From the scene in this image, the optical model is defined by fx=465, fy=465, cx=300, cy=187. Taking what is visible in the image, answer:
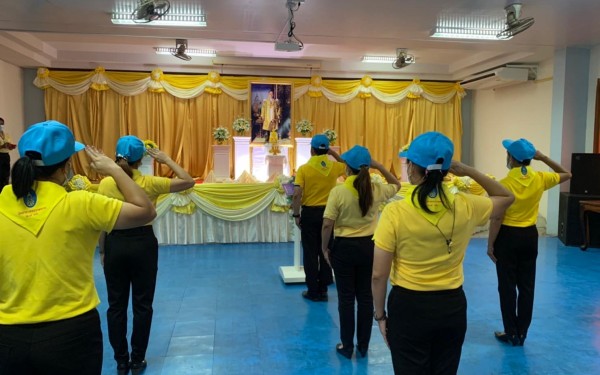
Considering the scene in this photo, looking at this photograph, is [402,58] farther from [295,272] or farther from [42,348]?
[42,348]

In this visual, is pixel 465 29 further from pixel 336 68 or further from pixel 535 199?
pixel 336 68

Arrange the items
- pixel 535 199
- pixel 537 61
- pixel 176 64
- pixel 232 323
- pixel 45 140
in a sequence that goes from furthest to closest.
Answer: pixel 176 64, pixel 537 61, pixel 232 323, pixel 535 199, pixel 45 140

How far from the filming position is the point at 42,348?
5.15ft

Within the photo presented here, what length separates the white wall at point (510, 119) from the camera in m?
9.08

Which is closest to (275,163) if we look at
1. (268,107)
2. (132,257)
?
(268,107)

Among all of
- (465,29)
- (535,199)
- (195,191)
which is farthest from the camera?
(195,191)

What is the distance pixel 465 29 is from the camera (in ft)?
21.8

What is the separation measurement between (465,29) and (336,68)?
4912 mm

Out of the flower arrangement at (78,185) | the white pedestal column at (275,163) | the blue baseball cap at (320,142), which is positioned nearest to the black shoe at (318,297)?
the blue baseball cap at (320,142)

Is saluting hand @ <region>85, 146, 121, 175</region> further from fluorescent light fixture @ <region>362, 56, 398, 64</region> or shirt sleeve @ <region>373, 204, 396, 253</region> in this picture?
→ fluorescent light fixture @ <region>362, 56, 398, 64</region>

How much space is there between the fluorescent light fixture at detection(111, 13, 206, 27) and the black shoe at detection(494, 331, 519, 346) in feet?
16.8

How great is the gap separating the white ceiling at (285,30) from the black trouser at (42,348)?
15.8ft

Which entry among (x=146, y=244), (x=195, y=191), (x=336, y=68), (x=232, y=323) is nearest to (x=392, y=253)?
(x=146, y=244)

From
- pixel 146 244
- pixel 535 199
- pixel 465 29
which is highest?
pixel 465 29
